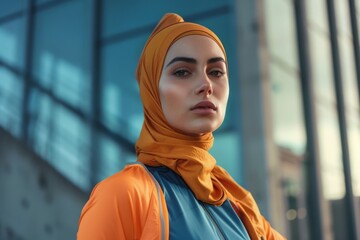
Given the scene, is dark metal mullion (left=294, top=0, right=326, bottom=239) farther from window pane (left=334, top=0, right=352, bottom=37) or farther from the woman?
the woman

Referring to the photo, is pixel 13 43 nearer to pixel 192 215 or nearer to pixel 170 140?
pixel 170 140

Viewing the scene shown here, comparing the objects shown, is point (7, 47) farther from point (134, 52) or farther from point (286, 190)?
point (286, 190)

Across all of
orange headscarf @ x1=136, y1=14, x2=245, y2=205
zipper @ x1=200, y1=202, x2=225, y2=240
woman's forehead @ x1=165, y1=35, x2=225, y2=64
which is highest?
woman's forehead @ x1=165, y1=35, x2=225, y2=64

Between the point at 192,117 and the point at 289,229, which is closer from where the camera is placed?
the point at 192,117

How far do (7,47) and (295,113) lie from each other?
15.0ft

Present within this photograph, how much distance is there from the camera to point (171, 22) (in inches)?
60.6

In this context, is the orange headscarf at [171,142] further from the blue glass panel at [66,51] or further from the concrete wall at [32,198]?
the blue glass panel at [66,51]

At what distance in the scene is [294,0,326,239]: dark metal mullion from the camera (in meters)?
5.17

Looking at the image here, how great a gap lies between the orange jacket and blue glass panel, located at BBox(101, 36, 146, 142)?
189 inches

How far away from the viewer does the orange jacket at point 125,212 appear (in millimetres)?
1139

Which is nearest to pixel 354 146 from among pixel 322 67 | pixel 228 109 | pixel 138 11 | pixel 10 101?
pixel 322 67

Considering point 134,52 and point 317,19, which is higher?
point 317,19

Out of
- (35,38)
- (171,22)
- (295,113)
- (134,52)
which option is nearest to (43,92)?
(35,38)

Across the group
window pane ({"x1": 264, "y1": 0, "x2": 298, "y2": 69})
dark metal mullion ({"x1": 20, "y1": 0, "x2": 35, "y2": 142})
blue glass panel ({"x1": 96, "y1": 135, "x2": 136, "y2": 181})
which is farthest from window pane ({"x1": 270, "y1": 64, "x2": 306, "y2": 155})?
dark metal mullion ({"x1": 20, "y1": 0, "x2": 35, "y2": 142})
